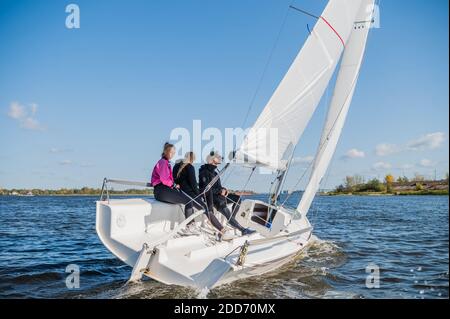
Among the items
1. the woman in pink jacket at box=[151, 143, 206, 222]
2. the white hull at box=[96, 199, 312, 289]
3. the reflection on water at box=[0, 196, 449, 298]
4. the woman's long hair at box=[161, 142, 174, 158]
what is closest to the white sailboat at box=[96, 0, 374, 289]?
the white hull at box=[96, 199, 312, 289]

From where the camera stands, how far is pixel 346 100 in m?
9.62

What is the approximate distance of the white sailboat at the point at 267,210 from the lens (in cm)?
576

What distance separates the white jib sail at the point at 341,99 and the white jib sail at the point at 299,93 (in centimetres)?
105

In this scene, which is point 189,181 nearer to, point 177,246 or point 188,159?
point 188,159

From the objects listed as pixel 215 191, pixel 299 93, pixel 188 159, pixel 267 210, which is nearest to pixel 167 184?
pixel 188 159

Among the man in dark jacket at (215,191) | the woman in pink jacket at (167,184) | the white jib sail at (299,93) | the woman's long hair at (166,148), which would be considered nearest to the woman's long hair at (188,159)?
the woman in pink jacket at (167,184)

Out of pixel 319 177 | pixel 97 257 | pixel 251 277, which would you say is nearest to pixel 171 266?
pixel 251 277

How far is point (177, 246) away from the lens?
6.40 meters

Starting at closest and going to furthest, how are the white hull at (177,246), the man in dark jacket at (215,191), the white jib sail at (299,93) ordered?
the white hull at (177,246), the man in dark jacket at (215,191), the white jib sail at (299,93)

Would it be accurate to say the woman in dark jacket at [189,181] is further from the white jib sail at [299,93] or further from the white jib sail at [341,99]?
the white jib sail at [341,99]

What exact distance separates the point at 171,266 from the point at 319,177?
539 cm

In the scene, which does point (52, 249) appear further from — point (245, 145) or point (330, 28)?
point (330, 28)

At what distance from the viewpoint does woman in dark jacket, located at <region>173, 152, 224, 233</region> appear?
23.2 feet

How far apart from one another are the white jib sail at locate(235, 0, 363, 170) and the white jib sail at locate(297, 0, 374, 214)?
1.05 meters
